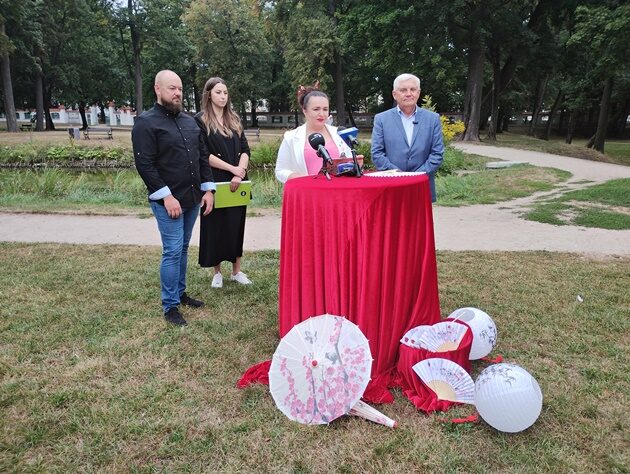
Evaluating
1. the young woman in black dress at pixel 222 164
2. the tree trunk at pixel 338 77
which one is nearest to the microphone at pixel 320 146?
the young woman in black dress at pixel 222 164

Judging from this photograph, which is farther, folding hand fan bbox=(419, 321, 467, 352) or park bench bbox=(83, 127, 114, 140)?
park bench bbox=(83, 127, 114, 140)

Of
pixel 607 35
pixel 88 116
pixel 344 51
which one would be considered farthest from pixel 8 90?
pixel 607 35

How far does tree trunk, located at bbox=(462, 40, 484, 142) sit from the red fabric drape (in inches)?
914

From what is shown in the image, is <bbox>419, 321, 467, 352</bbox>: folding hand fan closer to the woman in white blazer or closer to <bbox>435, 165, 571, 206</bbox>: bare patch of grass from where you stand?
the woman in white blazer

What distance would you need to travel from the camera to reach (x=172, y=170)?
381 centimetres

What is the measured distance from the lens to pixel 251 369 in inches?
128

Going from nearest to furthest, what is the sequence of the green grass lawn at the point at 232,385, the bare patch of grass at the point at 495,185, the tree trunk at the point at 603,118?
the green grass lawn at the point at 232,385 < the bare patch of grass at the point at 495,185 < the tree trunk at the point at 603,118

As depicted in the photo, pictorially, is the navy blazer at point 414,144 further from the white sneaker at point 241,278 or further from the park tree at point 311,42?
the park tree at point 311,42

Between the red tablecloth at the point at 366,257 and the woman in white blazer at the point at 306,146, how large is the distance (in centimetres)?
37

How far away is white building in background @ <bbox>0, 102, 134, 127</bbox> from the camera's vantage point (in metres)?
44.9

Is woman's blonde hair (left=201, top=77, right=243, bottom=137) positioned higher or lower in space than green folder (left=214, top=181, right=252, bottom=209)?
higher

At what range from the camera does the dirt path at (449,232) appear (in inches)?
252

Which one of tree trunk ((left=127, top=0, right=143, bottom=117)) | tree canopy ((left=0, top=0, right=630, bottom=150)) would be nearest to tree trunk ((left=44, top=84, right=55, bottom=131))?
tree canopy ((left=0, top=0, right=630, bottom=150))

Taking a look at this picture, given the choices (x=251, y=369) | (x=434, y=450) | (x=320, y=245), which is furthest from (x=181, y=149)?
(x=434, y=450)
